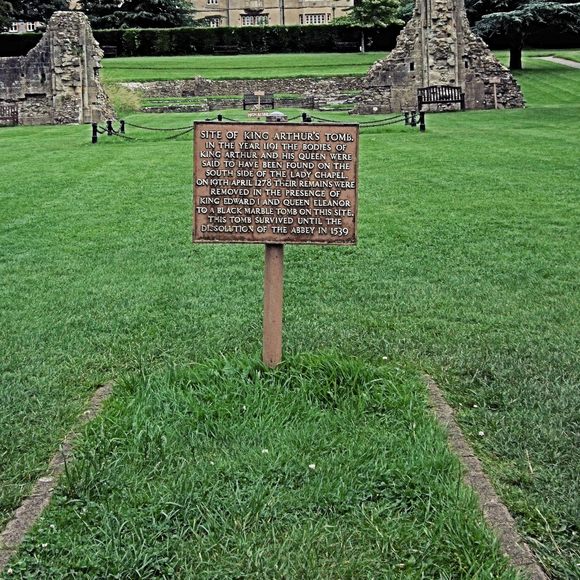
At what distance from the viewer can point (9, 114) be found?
3070 centimetres

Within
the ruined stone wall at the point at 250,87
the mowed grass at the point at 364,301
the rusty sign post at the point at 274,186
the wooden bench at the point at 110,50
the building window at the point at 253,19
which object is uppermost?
the building window at the point at 253,19

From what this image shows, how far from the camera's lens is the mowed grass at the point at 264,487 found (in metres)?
3.31

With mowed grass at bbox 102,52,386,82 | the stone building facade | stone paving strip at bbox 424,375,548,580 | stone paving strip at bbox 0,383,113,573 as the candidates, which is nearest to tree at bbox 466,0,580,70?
mowed grass at bbox 102,52,386,82

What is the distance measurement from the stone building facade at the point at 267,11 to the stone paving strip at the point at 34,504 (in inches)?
3068

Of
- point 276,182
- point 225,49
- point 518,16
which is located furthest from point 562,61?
point 276,182

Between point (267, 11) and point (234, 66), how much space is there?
122ft

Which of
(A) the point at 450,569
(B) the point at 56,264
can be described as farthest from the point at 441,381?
(B) the point at 56,264

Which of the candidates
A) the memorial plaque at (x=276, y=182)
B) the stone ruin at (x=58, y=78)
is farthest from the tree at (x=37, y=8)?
the memorial plaque at (x=276, y=182)

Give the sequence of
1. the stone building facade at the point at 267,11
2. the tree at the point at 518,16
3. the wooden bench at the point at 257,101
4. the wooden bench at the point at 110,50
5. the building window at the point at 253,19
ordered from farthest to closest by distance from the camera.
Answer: the building window at the point at 253,19 → the stone building facade at the point at 267,11 → the wooden bench at the point at 110,50 → the tree at the point at 518,16 → the wooden bench at the point at 257,101

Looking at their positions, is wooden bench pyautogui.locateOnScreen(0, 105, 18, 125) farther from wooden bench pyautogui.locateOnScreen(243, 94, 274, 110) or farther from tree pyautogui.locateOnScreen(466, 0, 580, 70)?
tree pyautogui.locateOnScreen(466, 0, 580, 70)

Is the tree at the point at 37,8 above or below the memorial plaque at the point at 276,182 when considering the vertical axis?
above

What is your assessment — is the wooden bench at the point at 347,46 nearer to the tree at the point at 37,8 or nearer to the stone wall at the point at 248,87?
the stone wall at the point at 248,87

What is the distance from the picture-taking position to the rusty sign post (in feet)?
16.9

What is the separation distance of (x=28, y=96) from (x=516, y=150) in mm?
21339
